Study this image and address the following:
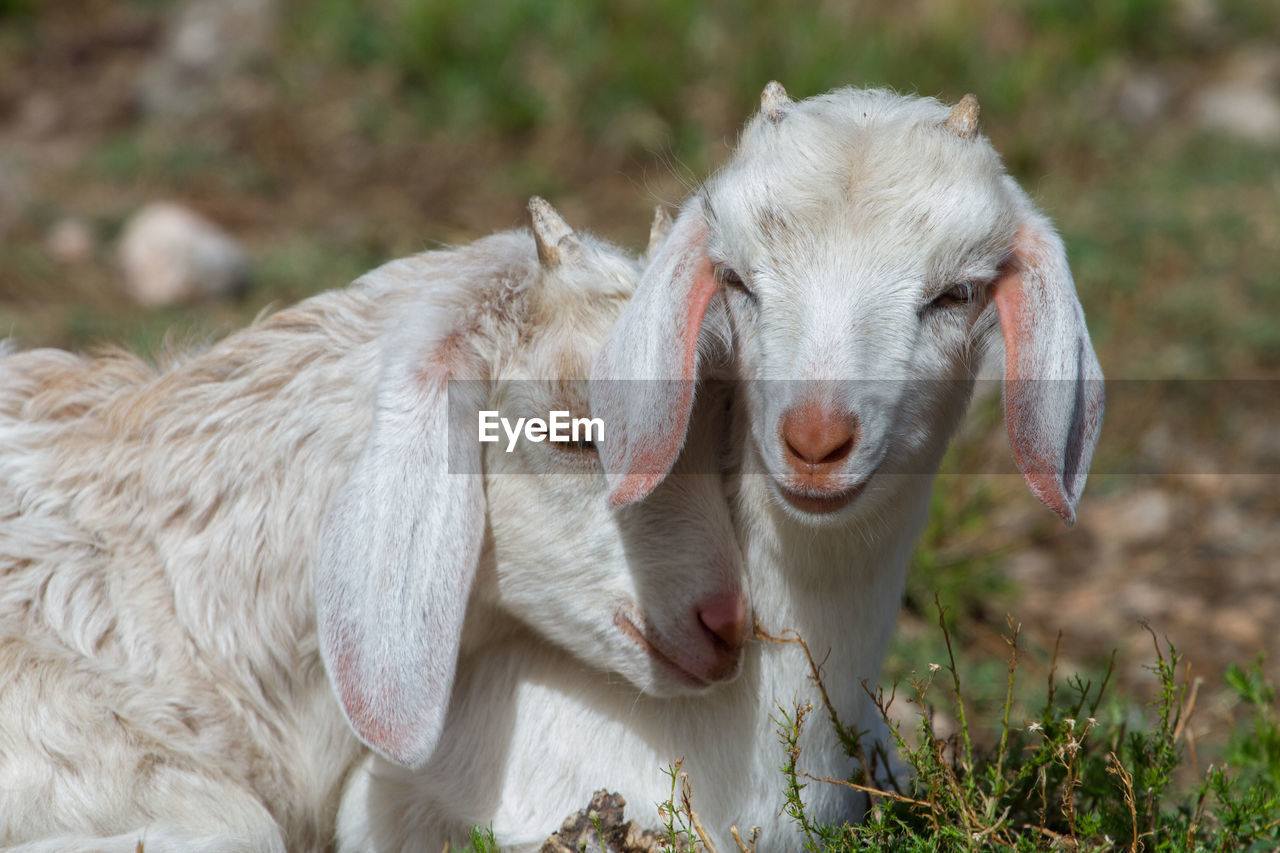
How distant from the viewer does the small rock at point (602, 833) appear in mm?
2432

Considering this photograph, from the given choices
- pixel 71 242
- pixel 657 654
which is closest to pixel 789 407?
pixel 657 654

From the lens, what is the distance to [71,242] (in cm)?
659

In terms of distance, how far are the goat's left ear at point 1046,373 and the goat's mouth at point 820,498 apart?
0.31 metres

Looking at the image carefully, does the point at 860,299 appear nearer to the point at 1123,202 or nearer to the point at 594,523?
the point at 594,523

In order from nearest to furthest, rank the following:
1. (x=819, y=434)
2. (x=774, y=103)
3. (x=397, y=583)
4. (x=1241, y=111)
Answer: (x=819, y=434) < (x=397, y=583) < (x=774, y=103) < (x=1241, y=111)

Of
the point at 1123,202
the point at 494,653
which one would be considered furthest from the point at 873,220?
the point at 1123,202

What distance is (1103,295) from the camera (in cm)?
626

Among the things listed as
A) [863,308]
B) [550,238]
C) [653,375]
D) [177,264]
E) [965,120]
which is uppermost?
[177,264]

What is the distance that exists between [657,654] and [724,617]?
15cm

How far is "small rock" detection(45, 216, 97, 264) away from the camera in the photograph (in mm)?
6535

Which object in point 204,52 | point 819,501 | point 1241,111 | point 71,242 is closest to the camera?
point 819,501

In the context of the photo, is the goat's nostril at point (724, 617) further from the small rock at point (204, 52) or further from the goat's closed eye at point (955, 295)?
the small rock at point (204, 52)

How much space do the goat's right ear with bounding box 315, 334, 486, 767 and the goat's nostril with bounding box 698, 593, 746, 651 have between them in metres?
0.45

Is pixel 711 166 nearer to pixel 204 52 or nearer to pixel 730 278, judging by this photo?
pixel 730 278
